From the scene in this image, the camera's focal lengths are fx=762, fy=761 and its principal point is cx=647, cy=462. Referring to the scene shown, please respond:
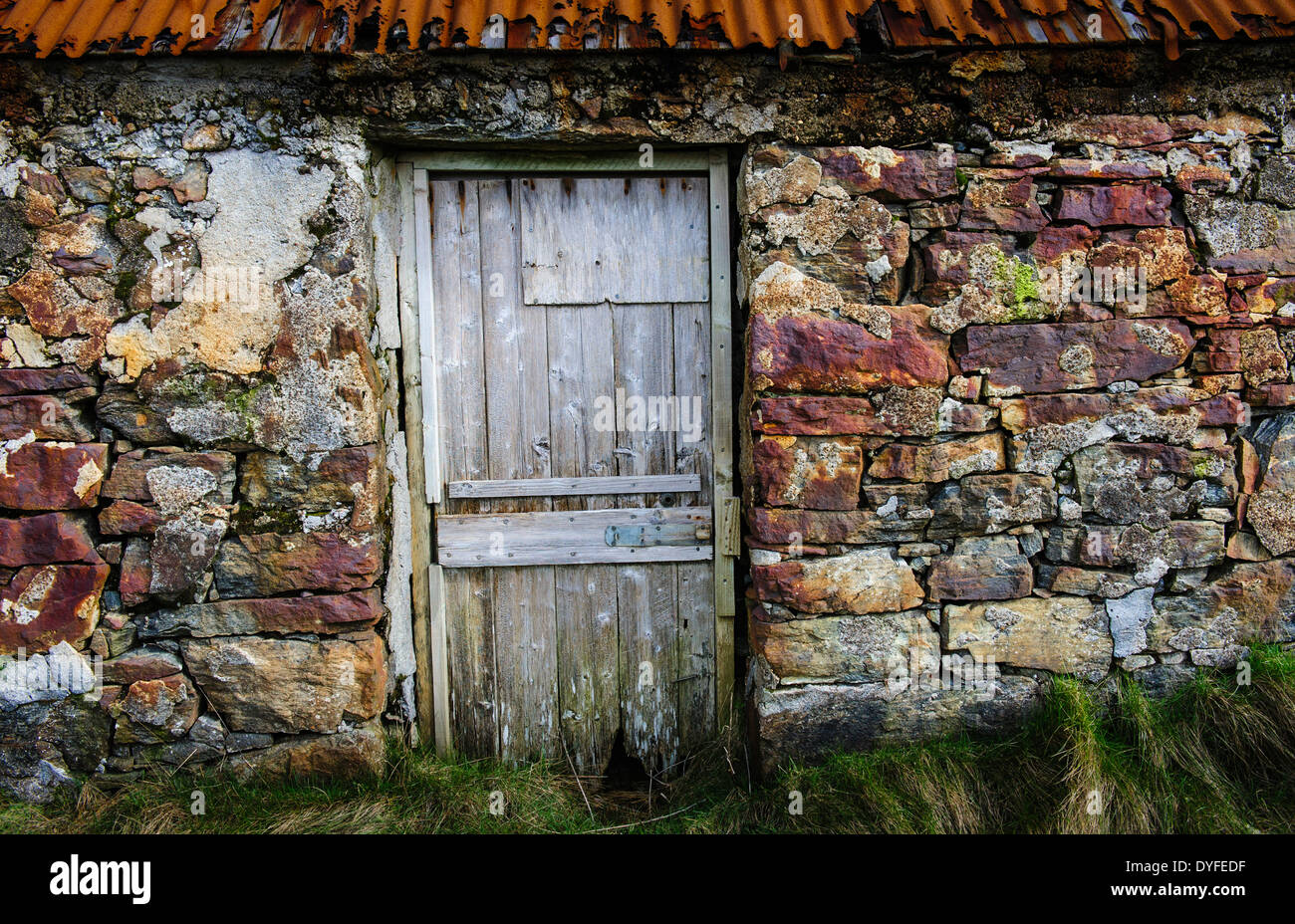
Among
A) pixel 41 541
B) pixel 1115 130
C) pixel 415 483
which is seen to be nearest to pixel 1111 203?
pixel 1115 130

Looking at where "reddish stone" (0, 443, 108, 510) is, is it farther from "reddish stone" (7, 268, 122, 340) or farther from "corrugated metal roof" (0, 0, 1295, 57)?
"corrugated metal roof" (0, 0, 1295, 57)

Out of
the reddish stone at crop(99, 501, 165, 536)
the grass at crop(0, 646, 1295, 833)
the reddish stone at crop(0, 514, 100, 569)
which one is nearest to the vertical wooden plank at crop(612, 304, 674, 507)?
the grass at crop(0, 646, 1295, 833)

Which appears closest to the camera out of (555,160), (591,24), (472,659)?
(591,24)

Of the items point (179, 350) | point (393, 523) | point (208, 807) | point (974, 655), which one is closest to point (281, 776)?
point (208, 807)

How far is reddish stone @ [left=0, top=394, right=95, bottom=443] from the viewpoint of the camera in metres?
2.35

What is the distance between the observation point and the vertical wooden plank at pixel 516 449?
2.64 meters

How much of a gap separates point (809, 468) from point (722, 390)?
0.44 metres

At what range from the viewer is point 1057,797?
2264 mm

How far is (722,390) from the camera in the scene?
2689mm

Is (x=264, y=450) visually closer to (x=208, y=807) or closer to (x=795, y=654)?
(x=208, y=807)

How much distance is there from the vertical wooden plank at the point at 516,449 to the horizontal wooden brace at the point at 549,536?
44 mm

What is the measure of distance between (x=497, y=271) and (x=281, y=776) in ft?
6.00

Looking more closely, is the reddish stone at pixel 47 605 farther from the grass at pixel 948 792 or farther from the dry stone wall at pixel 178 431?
the grass at pixel 948 792

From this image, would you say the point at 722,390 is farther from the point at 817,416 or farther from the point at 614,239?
the point at 614,239
